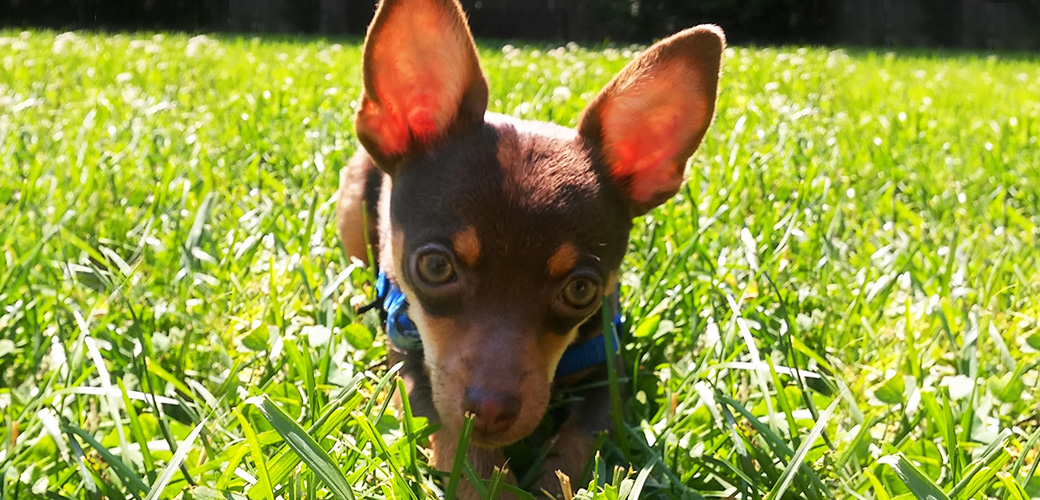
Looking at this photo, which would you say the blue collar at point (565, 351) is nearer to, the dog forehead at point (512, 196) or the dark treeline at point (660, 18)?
the dog forehead at point (512, 196)

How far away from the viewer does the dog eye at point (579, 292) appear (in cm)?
172

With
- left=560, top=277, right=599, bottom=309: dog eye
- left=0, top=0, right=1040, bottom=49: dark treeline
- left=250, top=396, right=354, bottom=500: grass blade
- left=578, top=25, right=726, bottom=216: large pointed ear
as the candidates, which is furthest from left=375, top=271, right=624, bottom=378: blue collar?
left=0, top=0, right=1040, bottom=49: dark treeline

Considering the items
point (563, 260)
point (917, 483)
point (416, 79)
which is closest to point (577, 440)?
point (563, 260)

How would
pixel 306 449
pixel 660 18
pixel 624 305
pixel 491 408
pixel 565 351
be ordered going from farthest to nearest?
pixel 660 18
pixel 624 305
pixel 565 351
pixel 491 408
pixel 306 449

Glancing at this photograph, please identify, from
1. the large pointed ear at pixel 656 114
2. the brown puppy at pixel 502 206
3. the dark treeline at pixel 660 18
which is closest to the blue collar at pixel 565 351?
the brown puppy at pixel 502 206

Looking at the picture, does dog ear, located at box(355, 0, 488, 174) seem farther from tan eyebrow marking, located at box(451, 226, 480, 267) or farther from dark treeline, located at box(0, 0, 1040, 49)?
dark treeline, located at box(0, 0, 1040, 49)

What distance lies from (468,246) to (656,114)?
0.62m

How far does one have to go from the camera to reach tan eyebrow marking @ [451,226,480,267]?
1.66 meters

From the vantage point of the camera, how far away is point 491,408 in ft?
4.84

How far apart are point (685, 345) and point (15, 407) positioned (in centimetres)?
158

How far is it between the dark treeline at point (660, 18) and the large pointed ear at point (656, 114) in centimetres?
1610

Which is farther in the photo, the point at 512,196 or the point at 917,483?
the point at 512,196

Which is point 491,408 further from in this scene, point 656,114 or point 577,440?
point 656,114

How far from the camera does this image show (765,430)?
4.82 feet
